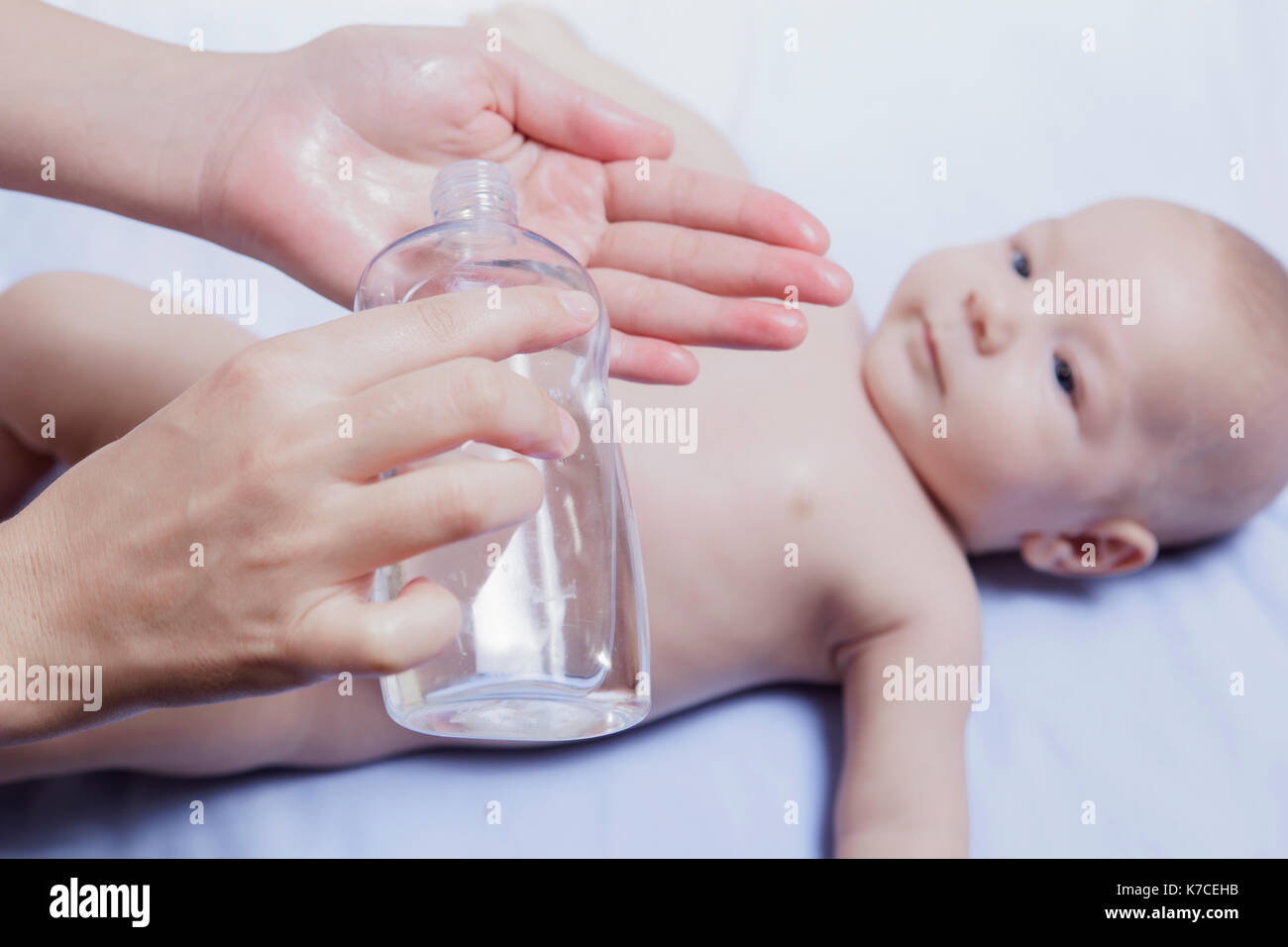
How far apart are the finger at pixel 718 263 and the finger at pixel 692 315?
1.1 inches

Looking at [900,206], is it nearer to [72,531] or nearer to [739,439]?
[739,439]

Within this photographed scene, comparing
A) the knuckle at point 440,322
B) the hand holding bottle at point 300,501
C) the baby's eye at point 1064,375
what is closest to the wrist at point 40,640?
the hand holding bottle at point 300,501

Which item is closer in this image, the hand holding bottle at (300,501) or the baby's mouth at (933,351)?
the hand holding bottle at (300,501)

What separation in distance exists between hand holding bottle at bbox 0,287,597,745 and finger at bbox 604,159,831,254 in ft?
1.52

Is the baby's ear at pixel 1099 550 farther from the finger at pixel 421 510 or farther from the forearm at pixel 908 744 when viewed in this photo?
the finger at pixel 421 510

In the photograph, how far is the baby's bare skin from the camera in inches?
43.4

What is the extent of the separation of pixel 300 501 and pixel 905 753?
756 millimetres

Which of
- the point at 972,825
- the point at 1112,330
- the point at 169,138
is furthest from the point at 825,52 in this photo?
the point at 972,825

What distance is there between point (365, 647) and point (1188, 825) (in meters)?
1.00

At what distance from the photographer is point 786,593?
122 cm

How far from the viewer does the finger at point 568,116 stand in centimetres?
111

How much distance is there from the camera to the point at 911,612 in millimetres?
1227

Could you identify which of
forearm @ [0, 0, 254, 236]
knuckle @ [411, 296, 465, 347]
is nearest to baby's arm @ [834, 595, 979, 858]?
knuckle @ [411, 296, 465, 347]
